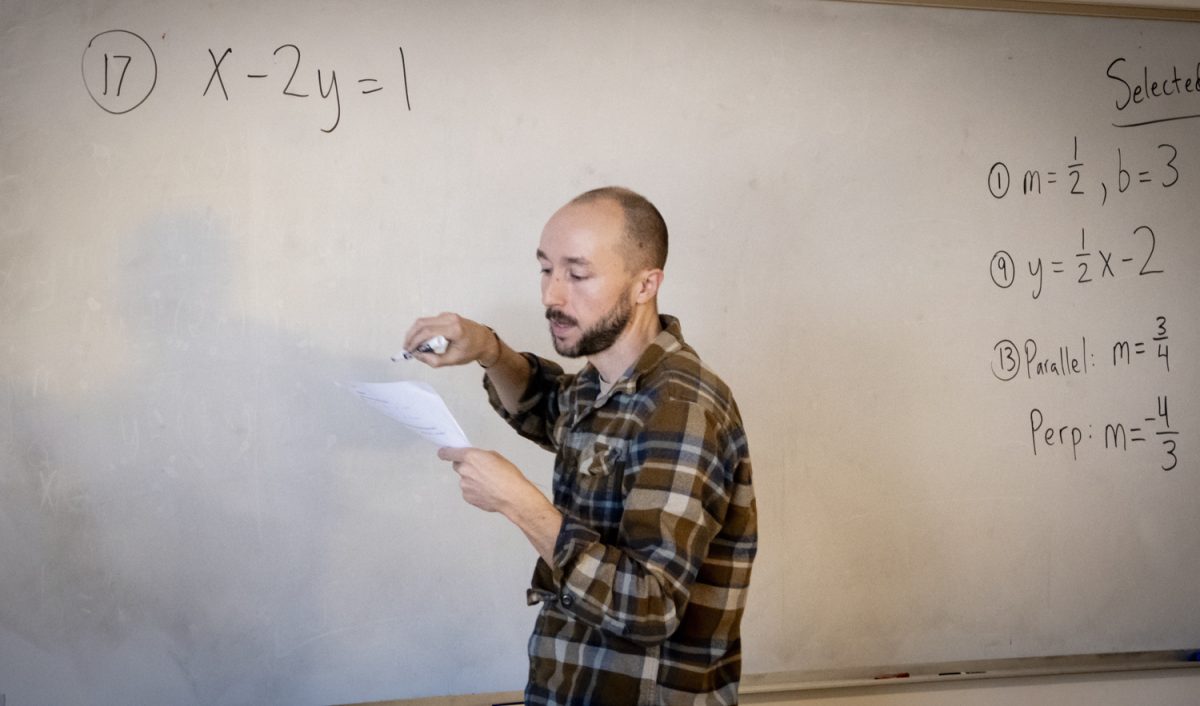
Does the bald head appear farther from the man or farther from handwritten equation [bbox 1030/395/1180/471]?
handwritten equation [bbox 1030/395/1180/471]

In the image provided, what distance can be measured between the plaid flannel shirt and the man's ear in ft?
0.19

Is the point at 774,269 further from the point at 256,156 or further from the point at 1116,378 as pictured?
the point at 256,156

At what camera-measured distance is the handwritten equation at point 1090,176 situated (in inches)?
96.0

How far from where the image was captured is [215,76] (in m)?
2.04

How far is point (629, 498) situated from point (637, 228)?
0.39 metres

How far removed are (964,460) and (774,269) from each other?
61cm

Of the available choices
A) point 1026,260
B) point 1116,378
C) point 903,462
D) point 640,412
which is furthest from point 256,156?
point 1116,378

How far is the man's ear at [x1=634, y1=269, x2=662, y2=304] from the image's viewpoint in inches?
61.7

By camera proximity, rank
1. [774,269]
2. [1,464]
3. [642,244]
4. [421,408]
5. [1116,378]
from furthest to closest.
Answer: [1116,378]
[774,269]
[1,464]
[642,244]
[421,408]

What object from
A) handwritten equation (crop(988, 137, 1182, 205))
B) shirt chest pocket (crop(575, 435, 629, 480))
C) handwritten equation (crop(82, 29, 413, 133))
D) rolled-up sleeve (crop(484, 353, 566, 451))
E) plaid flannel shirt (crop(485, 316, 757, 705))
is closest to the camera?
plaid flannel shirt (crop(485, 316, 757, 705))

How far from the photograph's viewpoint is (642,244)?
5.12 feet

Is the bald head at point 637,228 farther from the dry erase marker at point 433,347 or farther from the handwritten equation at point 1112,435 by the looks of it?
the handwritten equation at point 1112,435

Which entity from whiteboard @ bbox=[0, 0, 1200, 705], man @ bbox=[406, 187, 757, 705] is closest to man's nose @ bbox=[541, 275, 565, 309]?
man @ bbox=[406, 187, 757, 705]

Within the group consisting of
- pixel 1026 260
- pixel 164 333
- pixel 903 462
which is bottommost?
pixel 903 462
